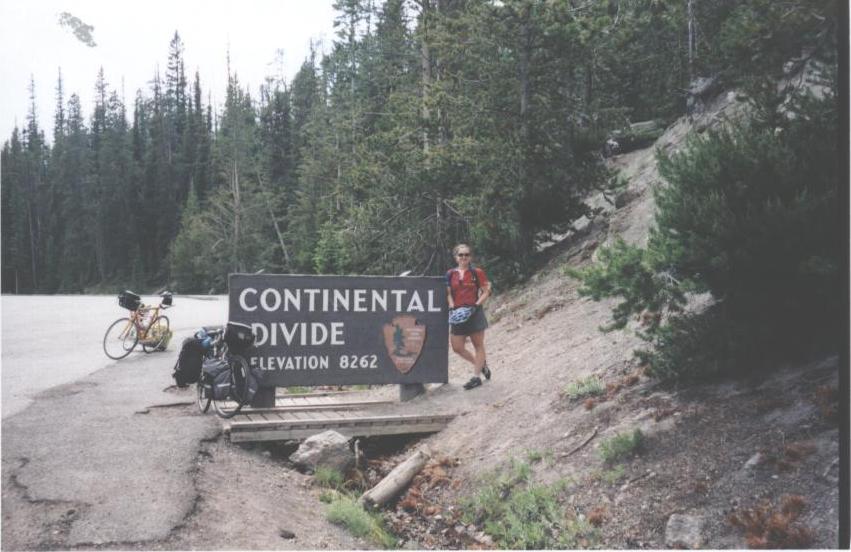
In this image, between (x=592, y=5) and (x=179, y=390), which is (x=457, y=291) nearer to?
(x=179, y=390)

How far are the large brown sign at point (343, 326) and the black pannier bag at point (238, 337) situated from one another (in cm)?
40

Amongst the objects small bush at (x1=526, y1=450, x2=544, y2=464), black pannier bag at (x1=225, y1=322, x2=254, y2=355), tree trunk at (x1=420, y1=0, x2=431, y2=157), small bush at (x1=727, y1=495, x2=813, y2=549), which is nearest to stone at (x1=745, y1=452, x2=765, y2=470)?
small bush at (x1=727, y1=495, x2=813, y2=549)

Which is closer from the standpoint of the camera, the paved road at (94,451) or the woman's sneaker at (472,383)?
the paved road at (94,451)

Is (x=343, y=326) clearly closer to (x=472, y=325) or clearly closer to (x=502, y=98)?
(x=472, y=325)

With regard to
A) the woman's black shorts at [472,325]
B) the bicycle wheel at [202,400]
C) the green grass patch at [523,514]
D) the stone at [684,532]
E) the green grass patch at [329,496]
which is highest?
the woman's black shorts at [472,325]

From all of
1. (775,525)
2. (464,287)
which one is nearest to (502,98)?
(464,287)

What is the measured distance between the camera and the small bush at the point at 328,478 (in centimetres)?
635

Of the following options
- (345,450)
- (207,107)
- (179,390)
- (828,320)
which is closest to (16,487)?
(345,450)

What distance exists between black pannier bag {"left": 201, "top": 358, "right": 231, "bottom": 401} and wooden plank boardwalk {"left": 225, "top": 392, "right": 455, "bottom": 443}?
31cm

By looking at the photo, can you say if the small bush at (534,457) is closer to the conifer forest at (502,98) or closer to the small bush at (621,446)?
the small bush at (621,446)

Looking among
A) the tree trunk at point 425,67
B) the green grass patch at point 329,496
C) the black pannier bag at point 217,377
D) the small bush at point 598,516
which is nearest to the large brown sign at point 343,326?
the black pannier bag at point 217,377

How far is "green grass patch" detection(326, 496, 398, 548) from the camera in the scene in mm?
5191

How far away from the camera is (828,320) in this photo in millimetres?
4984

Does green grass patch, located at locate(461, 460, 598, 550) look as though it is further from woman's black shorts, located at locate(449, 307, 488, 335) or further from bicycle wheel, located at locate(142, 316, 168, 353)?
bicycle wheel, located at locate(142, 316, 168, 353)
